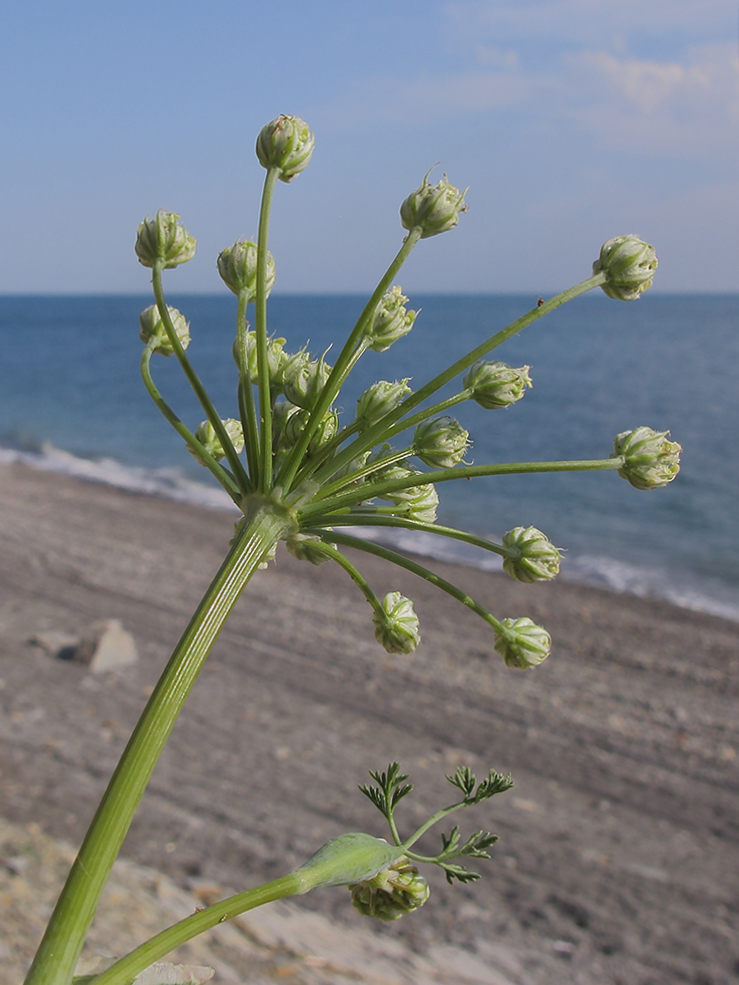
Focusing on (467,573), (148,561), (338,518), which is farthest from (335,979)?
(467,573)

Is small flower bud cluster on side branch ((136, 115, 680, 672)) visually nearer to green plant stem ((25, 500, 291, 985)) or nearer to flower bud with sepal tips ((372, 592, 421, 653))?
flower bud with sepal tips ((372, 592, 421, 653))

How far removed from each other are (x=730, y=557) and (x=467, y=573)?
882cm

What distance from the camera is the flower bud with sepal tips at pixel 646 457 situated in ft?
5.67

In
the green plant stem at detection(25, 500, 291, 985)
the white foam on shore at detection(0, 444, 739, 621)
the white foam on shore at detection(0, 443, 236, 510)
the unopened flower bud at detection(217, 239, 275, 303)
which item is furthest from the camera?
the white foam on shore at detection(0, 443, 236, 510)

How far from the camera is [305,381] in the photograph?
1.64 meters

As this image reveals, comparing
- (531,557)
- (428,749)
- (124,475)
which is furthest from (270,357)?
(124,475)

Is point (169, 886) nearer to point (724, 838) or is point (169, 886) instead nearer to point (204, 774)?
point (204, 774)

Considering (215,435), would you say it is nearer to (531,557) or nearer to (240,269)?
(240,269)

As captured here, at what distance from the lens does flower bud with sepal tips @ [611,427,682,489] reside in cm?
173

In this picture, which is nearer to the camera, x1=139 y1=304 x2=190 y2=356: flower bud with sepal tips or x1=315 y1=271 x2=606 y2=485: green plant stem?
x1=315 y1=271 x2=606 y2=485: green plant stem

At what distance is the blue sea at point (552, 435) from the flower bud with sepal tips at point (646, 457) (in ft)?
2.81

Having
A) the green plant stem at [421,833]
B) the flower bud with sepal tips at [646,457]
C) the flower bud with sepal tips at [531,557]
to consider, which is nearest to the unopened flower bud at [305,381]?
the flower bud with sepal tips at [531,557]

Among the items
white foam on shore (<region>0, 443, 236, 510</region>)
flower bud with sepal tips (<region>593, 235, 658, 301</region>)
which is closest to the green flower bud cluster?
flower bud with sepal tips (<region>593, 235, 658, 301</region>)

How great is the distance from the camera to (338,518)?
1.54 m
